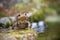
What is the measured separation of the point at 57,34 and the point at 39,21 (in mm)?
175

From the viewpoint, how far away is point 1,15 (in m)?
0.82

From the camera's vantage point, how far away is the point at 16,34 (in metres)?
0.81

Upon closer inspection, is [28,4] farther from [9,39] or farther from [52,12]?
[9,39]

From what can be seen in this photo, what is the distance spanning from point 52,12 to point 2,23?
15.9 inches

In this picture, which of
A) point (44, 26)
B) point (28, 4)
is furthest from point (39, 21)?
point (28, 4)

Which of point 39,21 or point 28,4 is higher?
point 28,4

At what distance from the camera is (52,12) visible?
0.85m

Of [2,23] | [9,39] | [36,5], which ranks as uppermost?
[36,5]

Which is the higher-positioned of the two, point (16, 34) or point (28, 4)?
point (28, 4)

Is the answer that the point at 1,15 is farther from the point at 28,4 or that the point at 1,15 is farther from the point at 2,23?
the point at 28,4

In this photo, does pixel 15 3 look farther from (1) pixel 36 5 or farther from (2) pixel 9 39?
(2) pixel 9 39

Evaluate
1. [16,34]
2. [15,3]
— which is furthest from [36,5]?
[16,34]

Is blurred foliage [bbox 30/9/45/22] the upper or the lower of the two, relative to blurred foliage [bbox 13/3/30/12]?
lower

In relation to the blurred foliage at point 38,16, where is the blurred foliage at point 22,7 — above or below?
above
